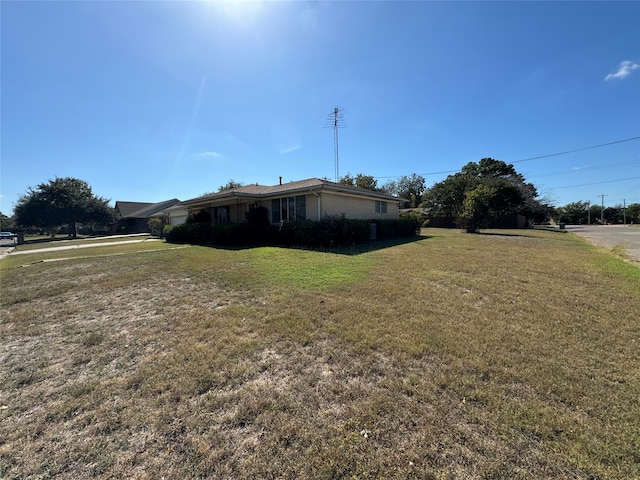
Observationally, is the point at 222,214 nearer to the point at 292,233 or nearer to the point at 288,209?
the point at 288,209

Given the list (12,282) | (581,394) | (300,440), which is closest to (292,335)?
(300,440)

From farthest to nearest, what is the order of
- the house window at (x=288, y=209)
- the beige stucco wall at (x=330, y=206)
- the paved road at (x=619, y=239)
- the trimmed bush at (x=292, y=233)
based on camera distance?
the house window at (x=288, y=209), the beige stucco wall at (x=330, y=206), the trimmed bush at (x=292, y=233), the paved road at (x=619, y=239)

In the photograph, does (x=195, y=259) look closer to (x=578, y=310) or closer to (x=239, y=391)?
(x=239, y=391)

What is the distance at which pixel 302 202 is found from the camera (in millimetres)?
14953

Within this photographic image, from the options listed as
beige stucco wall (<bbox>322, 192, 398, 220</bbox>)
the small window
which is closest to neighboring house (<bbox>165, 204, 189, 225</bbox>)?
beige stucco wall (<bbox>322, 192, 398, 220</bbox>)

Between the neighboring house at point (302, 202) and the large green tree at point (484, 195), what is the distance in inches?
324

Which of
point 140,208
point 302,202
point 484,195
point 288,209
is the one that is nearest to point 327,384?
point 302,202

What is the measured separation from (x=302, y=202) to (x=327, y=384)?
12.8 m

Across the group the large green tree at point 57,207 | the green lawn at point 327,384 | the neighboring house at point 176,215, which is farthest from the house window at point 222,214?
the large green tree at point 57,207

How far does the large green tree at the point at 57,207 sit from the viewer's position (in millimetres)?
33531

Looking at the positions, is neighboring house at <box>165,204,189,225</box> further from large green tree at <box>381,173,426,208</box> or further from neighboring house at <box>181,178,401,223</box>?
large green tree at <box>381,173,426,208</box>

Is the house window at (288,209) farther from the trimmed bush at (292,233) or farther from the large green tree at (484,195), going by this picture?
the large green tree at (484,195)

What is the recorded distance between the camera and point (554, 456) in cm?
186

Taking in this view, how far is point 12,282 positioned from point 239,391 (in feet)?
30.0
